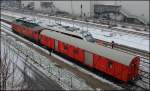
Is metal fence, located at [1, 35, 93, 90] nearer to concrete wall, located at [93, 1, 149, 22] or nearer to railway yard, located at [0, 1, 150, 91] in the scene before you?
railway yard, located at [0, 1, 150, 91]

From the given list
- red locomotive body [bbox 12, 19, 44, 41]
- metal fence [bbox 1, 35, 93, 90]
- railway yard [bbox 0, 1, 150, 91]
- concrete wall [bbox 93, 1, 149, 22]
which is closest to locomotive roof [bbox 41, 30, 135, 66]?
railway yard [bbox 0, 1, 150, 91]

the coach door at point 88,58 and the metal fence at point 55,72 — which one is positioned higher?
the coach door at point 88,58

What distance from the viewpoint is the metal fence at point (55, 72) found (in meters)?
23.2

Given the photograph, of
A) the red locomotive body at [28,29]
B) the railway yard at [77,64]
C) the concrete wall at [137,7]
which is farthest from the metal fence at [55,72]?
the concrete wall at [137,7]

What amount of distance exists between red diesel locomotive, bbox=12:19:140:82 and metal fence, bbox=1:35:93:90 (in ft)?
7.46

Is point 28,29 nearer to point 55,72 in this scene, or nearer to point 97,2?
point 55,72

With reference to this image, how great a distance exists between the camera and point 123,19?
7081 cm

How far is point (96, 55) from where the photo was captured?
998 inches

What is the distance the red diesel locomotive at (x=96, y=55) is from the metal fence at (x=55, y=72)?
2.27 metres

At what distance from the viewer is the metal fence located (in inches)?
914

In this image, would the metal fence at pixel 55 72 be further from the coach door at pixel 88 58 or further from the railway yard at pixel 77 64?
the coach door at pixel 88 58

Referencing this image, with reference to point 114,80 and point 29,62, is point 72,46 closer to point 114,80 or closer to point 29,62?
point 29,62

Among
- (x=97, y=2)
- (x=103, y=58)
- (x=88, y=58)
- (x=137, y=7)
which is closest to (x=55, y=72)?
(x=88, y=58)

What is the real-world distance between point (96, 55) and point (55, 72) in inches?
184
